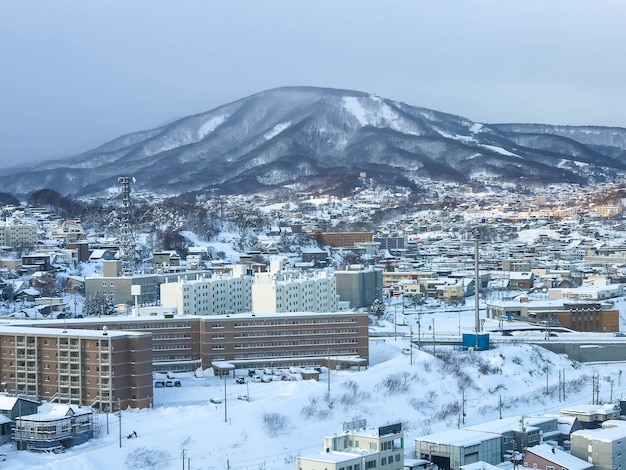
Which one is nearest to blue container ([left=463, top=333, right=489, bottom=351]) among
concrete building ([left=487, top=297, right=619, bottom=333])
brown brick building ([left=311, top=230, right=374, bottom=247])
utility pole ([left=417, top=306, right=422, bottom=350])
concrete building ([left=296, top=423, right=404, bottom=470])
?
utility pole ([left=417, top=306, right=422, bottom=350])

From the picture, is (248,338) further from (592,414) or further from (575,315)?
(575,315)

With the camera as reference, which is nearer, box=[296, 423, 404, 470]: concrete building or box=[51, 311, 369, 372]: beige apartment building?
box=[296, 423, 404, 470]: concrete building

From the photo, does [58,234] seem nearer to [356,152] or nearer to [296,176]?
[296,176]

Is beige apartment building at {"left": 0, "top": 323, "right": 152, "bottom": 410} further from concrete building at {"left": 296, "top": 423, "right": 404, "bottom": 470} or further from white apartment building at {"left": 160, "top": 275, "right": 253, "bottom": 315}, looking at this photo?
white apartment building at {"left": 160, "top": 275, "right": 253, "bottom": 315}

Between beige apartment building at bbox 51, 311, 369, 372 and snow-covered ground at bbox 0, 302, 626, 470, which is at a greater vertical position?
beige apartment building at bbox 51, 311, 369, 372

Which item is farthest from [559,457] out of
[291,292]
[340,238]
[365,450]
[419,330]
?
[340,238]

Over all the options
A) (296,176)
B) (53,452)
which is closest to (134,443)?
(53,452)
